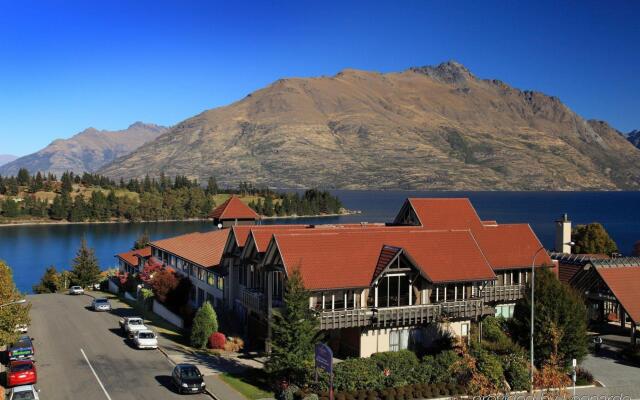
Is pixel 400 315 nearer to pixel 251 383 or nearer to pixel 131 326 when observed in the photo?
pixel 251 383

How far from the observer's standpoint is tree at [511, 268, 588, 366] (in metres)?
40.2

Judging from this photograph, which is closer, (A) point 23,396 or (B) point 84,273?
(A) point 23,396

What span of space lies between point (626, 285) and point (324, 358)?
99.9 feet

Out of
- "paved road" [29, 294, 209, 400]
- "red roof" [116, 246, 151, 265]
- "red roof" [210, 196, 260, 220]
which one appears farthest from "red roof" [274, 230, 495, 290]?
"red roof" [116, 246, 151, 265]

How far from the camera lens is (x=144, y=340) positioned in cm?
4556

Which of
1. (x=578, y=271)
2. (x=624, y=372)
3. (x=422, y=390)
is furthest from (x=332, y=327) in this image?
(x=578, y=271)

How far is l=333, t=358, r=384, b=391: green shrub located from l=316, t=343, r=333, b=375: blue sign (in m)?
2.30

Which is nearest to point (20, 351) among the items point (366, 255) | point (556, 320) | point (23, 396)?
point (23, 396)

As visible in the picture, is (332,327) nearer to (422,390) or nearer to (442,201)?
(422,390)

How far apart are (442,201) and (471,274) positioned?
13722mm

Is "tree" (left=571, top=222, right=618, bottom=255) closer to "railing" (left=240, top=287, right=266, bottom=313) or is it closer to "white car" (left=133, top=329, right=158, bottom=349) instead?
"railing" (left=240, top=287, right=266, bottom=313)

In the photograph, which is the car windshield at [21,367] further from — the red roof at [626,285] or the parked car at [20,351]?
the red roof at [626,285]

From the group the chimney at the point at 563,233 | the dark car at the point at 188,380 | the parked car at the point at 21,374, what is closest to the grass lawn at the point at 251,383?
the dark car at the point at 188,380

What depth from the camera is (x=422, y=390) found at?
36.8m
